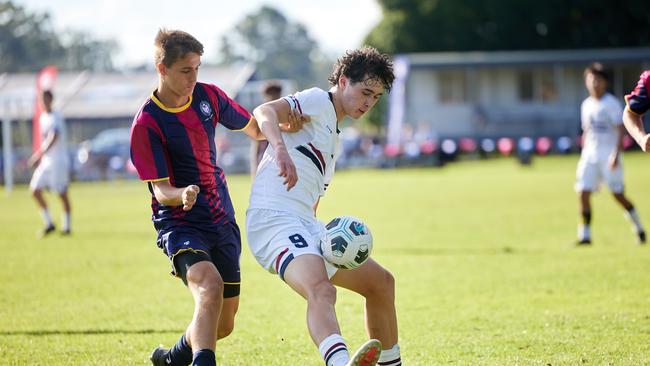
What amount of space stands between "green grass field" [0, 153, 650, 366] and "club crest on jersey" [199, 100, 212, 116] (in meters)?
1.90

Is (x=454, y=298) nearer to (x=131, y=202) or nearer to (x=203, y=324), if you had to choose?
(x=203, y=324)

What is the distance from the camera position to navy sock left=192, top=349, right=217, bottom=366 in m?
5.13

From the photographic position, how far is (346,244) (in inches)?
206

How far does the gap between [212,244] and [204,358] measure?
865 millimetres

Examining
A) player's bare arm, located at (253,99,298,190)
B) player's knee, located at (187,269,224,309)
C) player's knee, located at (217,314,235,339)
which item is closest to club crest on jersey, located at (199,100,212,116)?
player's bare arm, located at (253,99,298,190)

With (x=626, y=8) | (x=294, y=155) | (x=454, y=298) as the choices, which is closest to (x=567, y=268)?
(x=454, y=298)

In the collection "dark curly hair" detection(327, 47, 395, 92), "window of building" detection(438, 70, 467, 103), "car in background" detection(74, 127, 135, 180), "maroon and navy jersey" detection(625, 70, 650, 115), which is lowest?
"car in background" detection(74, 127, 135, 180)

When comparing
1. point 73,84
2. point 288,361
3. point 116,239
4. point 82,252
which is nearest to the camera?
point 288,361

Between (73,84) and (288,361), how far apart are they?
48653 mm

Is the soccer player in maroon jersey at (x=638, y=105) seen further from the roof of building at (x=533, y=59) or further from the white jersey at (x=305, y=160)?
the roof of building at (x=533, y=59)

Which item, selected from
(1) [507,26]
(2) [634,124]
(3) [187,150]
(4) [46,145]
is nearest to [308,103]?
(3) [187,150]

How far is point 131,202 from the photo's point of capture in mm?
25656

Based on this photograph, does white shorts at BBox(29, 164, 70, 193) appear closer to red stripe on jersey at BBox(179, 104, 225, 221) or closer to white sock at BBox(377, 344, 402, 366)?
red stripe on jersey at BBox(179, 104, 225, 221)

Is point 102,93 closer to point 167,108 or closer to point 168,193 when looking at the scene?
point 167,108
